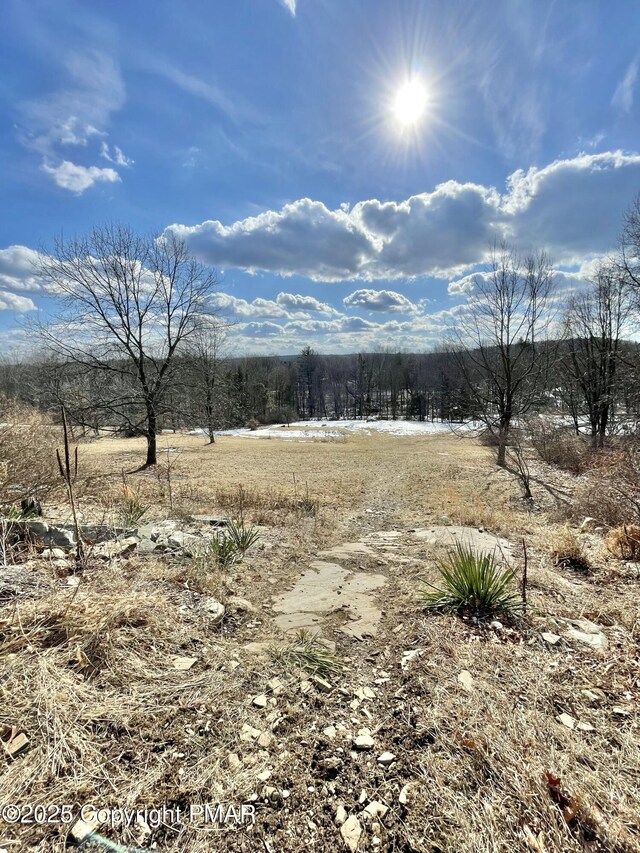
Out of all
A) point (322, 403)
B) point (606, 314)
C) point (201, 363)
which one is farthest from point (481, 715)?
point (322, 403)

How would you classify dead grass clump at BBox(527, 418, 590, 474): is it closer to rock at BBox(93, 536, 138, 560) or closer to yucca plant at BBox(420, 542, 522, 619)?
yucca plant at BBox(420, 542, 522, 619)

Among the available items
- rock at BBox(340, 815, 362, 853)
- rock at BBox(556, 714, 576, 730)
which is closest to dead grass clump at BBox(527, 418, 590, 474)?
rock at BBox(556, 714, 576, 730)

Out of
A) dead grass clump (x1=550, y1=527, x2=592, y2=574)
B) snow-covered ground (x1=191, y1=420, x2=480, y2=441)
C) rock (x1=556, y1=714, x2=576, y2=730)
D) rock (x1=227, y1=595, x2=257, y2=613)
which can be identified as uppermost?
rock (x1=556, y1=714, x2=576, y2=730)

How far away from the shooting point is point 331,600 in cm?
361

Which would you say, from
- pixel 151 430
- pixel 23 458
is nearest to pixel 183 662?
pixel 23 458

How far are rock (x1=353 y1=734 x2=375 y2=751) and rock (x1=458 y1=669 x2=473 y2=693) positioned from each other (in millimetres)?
638

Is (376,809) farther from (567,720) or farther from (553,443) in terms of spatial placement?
(553,443)

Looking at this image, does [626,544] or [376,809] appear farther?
[626,544]

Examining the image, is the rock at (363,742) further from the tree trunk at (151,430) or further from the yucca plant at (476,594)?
the tree trunk at (151,430)

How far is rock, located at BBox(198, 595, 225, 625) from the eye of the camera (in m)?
3.00

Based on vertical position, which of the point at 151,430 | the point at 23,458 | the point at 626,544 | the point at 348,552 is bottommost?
the point at 348,552

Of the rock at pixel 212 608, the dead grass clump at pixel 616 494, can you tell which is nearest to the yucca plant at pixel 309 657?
the rock at pixel 212 608

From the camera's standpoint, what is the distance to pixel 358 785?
163 cm

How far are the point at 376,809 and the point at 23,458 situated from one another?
6.68m
